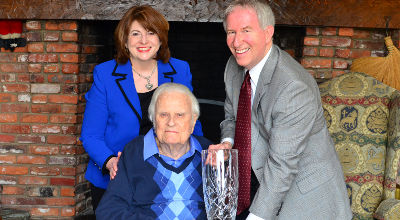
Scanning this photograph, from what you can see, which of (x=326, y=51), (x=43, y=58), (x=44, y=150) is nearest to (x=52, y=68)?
(x=43, y=58)

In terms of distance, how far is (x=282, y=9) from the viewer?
3.19 metres

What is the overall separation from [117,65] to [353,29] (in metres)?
1.71

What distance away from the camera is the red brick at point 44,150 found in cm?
348

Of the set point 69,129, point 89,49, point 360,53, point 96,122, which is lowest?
point 69,129

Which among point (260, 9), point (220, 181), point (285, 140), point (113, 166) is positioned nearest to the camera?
point (220, 181)

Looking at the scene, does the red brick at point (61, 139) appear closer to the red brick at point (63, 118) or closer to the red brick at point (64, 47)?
the red brick at point (63, 118)

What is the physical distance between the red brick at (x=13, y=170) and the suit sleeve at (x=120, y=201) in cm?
179

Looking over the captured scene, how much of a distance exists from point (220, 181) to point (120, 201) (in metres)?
0.55

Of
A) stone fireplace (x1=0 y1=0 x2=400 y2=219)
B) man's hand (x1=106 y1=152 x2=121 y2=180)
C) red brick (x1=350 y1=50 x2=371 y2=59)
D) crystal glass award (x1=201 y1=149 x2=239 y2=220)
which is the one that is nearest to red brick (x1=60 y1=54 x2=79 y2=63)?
stone fireplace (x1=0 y1=0 x2=400 y2=219)

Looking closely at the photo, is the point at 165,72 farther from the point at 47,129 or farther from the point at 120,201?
the point at 47,129

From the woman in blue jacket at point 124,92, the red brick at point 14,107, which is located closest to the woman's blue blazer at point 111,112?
the woman in blue jacket at point 124,92

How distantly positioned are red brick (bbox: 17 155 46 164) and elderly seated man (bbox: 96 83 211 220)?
1.68 m

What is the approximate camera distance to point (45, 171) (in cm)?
350

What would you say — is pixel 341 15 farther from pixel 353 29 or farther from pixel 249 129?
pixel 249 129
